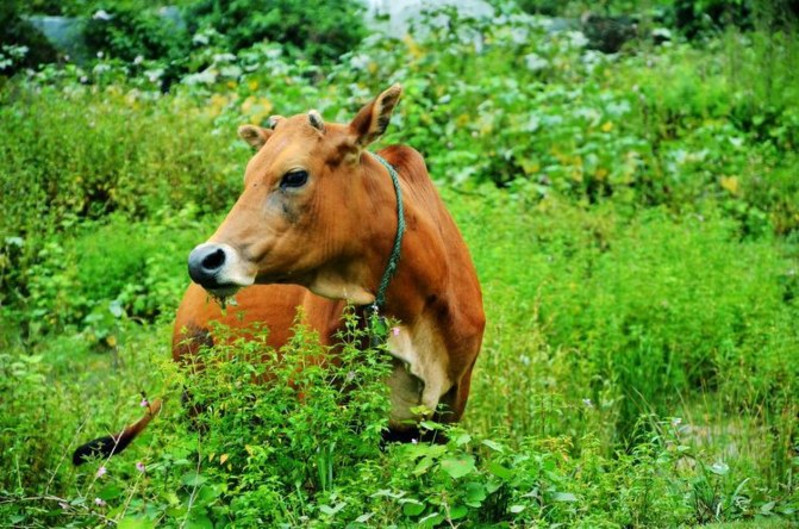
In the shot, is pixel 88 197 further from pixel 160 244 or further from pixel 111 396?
pixel 111 396

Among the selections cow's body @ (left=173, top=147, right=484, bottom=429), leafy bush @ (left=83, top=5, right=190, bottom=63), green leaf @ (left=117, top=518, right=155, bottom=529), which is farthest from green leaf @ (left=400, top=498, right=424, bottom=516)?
leafy bush @ (left=83, top=5, right=190, bottom=63)

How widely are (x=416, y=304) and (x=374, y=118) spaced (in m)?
0.75

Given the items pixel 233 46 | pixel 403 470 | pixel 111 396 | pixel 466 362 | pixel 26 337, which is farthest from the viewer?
pixel 233 46

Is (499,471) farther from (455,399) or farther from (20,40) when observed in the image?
(20,40)

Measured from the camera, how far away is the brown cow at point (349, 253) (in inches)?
168

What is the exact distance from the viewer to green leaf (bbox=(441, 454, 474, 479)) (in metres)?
3.89

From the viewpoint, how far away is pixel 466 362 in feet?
16.0

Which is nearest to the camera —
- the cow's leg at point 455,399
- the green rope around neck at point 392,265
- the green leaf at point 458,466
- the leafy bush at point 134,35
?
the green leaf at point 458,466

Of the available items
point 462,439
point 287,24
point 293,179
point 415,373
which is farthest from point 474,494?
point 287,24

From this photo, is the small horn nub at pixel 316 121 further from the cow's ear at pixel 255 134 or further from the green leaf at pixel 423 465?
the green leaf at pixel 423 465

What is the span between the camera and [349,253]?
4484 mm

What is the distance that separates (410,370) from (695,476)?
1.24 m

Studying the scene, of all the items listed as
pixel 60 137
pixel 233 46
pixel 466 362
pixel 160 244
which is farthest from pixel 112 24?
pixel 466 362

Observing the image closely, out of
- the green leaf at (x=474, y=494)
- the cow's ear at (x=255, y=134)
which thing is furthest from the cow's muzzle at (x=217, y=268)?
the green leaf at (x=474, y=494)
